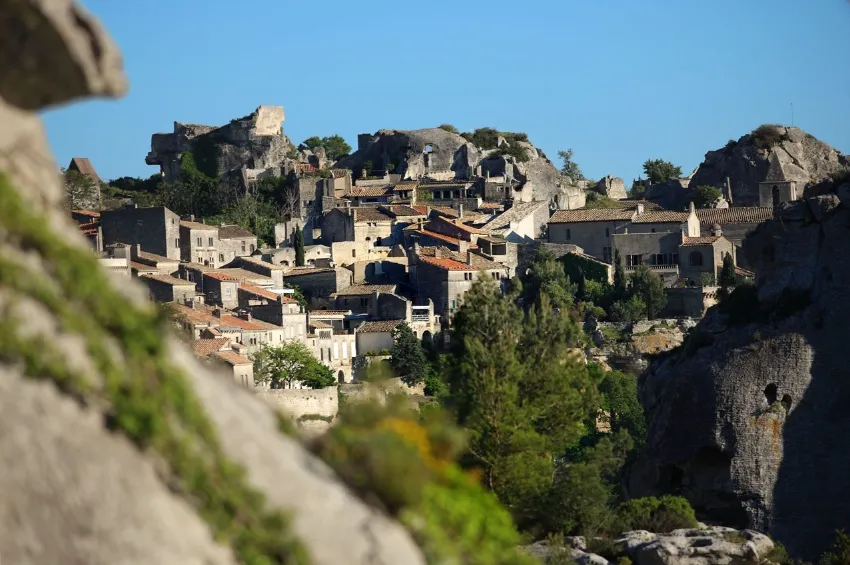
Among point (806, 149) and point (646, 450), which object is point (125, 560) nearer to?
point (646, 450)

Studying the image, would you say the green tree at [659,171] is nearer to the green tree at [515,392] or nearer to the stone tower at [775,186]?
the stone tower at [775,186]

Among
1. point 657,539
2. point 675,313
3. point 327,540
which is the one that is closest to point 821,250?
point 657,539

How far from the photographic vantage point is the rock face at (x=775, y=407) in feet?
116

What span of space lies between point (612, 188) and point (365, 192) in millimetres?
18608

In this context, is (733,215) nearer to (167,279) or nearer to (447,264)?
(447,264)

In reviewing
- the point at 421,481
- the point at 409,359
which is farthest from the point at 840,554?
the point at 409,359

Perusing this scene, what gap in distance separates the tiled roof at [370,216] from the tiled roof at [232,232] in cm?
479

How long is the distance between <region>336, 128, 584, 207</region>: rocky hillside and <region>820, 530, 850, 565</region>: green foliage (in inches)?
2603

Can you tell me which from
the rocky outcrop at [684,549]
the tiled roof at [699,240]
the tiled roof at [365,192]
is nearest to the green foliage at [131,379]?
the rocky outcrop at [684,549]

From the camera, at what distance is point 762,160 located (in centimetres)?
9081

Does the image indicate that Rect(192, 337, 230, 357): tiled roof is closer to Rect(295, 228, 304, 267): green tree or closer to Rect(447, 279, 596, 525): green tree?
Rect(295, 228, 304, 267): green tree

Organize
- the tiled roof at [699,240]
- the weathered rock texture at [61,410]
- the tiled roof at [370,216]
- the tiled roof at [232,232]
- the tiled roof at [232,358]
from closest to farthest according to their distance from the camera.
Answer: the weathered rock texture at [61,410]
the tiled roof at [232,358]
the tiled roof at [699,240]
the tiled roof at [232,232]
the tiled roof at [370,216]

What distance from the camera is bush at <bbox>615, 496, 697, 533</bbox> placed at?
29.2 m

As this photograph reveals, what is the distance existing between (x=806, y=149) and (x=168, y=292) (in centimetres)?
3663
